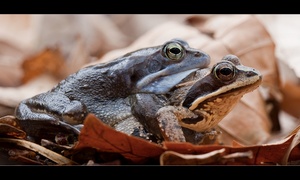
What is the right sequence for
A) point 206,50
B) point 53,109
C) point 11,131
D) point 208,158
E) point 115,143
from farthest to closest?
point 206,50, point 53,109, point 11,131, point 115,143, point 208,158

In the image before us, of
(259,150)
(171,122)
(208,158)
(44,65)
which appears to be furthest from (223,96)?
(44,65)

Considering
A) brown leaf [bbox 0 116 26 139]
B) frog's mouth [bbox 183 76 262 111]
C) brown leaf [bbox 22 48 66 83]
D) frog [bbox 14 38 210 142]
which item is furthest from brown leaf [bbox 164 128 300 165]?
brown leaf [bbox 22 48 66 83]

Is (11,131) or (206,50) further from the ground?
(206,50)

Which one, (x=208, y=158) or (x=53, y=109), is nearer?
(x=208, y=158)

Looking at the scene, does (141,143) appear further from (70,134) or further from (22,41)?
(22,41)

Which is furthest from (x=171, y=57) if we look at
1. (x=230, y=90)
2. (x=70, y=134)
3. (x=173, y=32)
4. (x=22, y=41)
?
(x=22, y=41)

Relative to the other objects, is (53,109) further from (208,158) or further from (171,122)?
(208,158)
